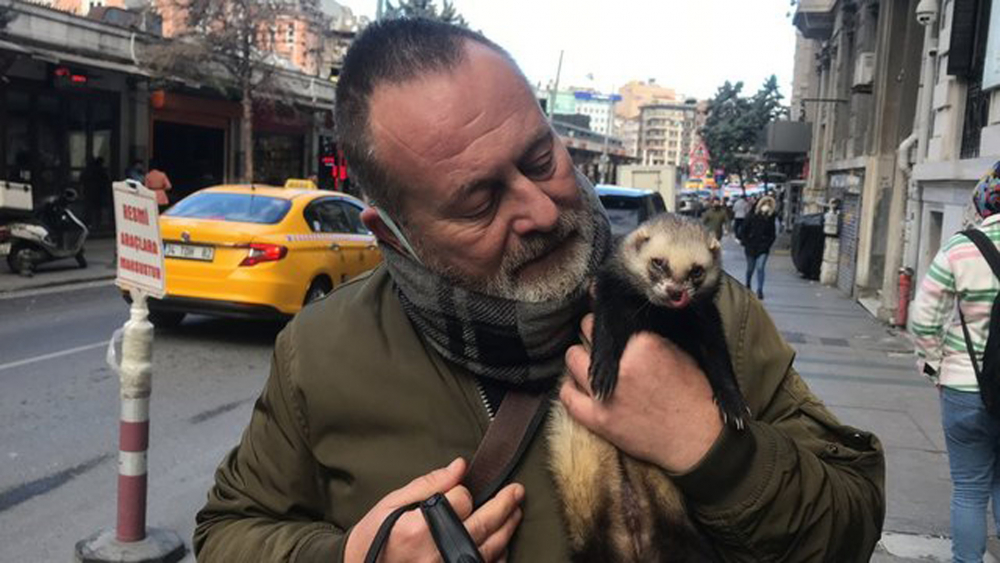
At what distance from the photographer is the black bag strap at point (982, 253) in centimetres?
399

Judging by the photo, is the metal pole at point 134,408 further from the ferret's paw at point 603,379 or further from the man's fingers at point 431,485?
the ferret's paw at point 603,379

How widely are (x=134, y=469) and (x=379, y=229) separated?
10.3ft

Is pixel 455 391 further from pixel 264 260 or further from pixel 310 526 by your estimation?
pixel 264 260

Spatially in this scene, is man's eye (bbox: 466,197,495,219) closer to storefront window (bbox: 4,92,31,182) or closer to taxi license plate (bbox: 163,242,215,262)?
taxi license plate (bbox: 163,242,215,262)

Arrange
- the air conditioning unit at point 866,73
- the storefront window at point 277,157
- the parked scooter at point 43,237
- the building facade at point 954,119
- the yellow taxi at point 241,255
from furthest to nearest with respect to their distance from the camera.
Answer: the storefront window at point 277,157 → the air conditioning unit at point 866,73 → the parked scooter at point 43,237 → the yellow taxi at point 241,255 → the building facade at point 954,119

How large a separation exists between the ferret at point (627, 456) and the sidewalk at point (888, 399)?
4.02 feet

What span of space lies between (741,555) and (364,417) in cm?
71

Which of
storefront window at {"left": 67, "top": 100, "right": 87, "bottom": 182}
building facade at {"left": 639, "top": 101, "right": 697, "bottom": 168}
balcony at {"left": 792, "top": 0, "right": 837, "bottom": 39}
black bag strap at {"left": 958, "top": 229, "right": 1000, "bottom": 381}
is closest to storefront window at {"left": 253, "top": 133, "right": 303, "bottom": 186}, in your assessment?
storefront window at {"left": 67, "top": 100, "right": 87, "bottom": 182}

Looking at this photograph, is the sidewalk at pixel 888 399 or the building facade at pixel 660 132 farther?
the building facade at pixel 660 132

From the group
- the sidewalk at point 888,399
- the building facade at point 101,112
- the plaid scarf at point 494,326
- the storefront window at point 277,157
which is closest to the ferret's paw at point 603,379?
the plaid scarf at point 494,326

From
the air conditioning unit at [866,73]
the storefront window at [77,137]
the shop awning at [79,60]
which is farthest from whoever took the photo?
the storefront window at [77,137]

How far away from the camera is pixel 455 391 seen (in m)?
1.59

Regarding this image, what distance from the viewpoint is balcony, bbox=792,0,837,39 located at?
25.5 meters

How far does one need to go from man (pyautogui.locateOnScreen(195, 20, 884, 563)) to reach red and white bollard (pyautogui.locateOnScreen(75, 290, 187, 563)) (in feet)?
9.11
